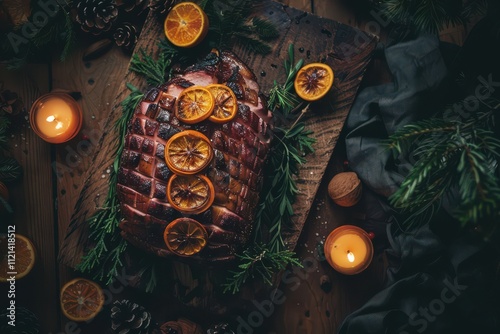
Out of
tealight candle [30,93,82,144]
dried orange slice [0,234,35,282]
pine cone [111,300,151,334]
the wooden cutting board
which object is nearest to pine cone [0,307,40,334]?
→ dried orange slice [0,234,35,282]

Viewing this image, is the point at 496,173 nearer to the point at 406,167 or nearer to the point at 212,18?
the point at 406,167

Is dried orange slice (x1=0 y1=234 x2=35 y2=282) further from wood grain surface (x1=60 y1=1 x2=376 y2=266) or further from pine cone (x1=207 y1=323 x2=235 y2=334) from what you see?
pine cone (x1=207 y1=323 x2=235 y2=334)

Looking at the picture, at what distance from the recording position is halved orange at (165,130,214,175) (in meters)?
2.25

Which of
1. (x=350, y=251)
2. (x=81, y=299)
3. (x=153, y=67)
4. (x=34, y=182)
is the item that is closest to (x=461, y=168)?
(x=350, y=251)

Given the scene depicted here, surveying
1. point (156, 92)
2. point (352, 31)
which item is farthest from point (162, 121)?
point (352, 31)

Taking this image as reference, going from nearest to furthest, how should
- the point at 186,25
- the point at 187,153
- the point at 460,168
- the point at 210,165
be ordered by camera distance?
the point at 460,168 → the point at 187,153 → the point at 210,165 → the point at 186,25

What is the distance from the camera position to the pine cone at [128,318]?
2660 mm

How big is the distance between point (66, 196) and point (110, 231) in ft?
1.58

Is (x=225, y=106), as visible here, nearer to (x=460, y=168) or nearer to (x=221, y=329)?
(x=460, y=168)

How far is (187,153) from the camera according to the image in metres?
2.25

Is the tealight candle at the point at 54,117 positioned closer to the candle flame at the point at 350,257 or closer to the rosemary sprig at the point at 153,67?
the rosemary sprig at the point at 153,67

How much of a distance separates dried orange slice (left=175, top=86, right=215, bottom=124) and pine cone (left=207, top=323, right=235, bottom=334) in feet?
3.86

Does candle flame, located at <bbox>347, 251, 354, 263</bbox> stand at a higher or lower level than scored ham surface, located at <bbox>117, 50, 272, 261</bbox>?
lower

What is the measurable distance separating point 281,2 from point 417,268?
1769 mm
